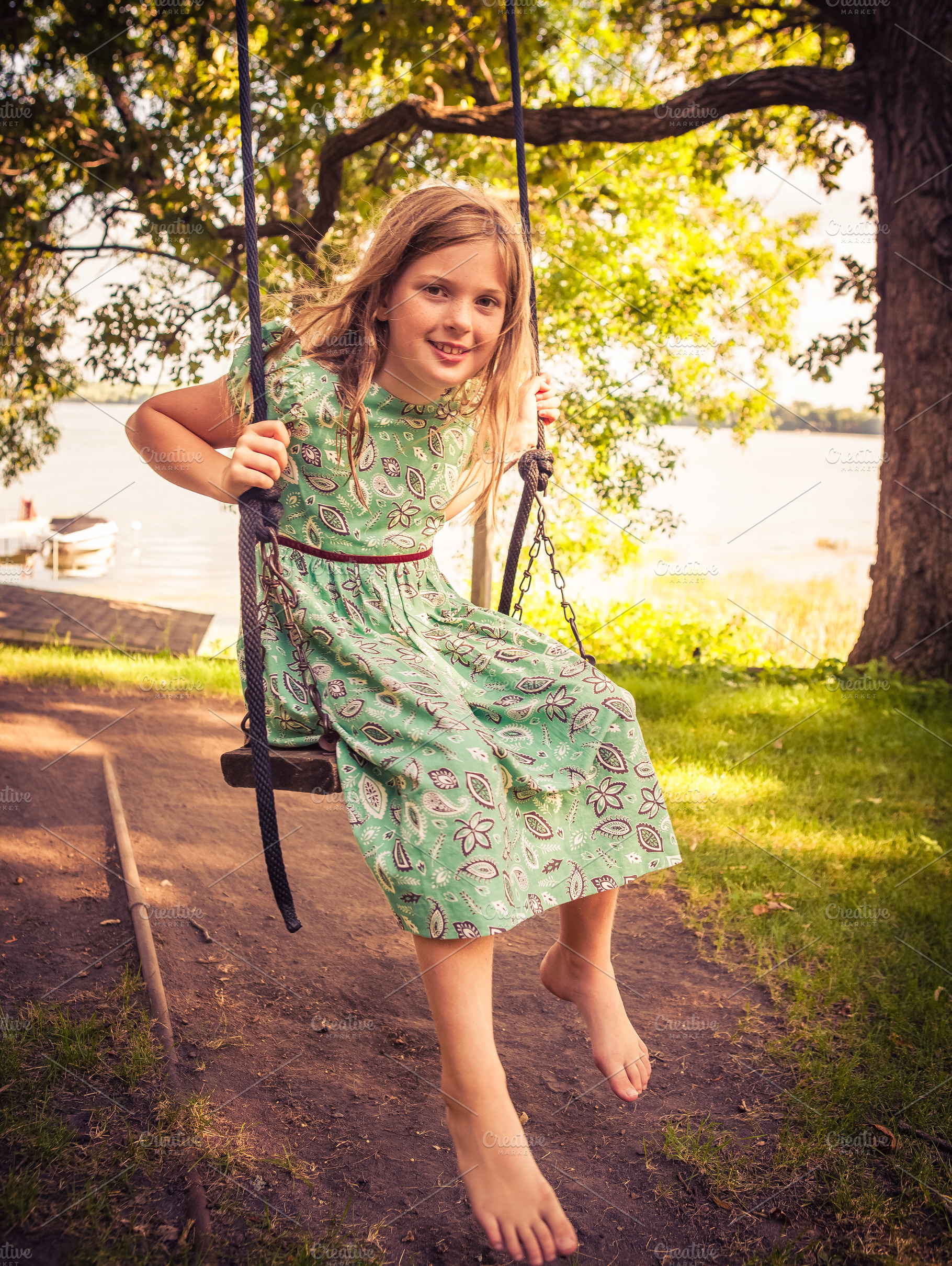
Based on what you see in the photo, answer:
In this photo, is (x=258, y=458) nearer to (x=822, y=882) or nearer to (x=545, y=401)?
(x=545, y=401)

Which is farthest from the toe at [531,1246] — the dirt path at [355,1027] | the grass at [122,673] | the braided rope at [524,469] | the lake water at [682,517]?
the grass at [122,673]

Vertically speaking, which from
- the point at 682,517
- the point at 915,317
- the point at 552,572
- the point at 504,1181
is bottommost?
the point at 504,1181

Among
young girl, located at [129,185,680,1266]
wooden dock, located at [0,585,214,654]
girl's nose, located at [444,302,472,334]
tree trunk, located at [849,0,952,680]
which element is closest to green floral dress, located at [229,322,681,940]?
young girl, located at [129,185,680,1266]

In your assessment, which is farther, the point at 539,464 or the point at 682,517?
the point at 682,517

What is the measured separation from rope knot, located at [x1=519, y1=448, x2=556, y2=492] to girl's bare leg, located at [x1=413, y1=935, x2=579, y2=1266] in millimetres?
1112

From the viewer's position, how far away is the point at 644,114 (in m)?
4.85

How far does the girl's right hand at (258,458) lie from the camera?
1.70 meters

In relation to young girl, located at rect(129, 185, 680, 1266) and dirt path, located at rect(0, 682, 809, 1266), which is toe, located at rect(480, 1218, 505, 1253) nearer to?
young girl, located at rect(129, 185, 680, 1266)

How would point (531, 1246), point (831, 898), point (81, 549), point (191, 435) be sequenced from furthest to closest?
point (81, 549) < point (831, 898) < point (191, 435) < point (531, 1246)

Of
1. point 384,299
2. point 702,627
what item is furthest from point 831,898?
point 702,627

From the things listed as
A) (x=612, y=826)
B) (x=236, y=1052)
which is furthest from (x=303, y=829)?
(x=612, y=826)

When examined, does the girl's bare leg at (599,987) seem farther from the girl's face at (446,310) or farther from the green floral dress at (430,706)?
the girl's face at (446,310)

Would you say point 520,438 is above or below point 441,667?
above

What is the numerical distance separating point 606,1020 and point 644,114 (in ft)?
15.1
